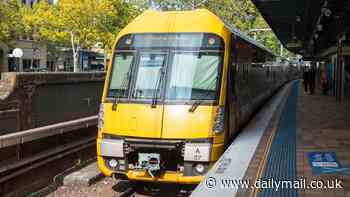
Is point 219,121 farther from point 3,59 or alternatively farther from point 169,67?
point 3,59

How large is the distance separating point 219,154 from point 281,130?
5.18 metres

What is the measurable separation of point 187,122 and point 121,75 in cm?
160

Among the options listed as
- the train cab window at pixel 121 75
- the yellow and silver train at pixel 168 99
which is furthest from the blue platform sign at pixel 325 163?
the train cab window at pixel 121 75

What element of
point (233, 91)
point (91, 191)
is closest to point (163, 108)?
point (233, 91)

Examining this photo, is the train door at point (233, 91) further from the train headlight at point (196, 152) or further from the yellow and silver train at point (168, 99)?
the train headlight at point (196, 152)

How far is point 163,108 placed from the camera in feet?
28.6

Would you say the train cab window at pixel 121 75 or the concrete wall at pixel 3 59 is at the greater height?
the concrete wall at pixel 3 59

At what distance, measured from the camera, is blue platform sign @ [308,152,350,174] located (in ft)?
26.7

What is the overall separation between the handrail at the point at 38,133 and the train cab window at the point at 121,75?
2.23 meters

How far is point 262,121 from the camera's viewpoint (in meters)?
15.7

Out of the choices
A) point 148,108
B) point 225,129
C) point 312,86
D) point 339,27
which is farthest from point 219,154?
point 312,86

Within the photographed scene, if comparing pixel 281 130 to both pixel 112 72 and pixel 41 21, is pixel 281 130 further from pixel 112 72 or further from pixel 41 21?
pixel 41 21

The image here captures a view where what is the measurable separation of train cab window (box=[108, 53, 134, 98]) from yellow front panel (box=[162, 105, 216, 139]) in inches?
36.8

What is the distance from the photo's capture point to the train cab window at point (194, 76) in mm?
8875
